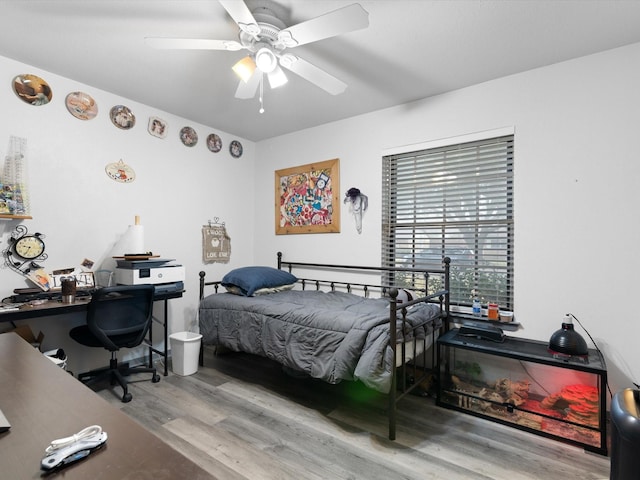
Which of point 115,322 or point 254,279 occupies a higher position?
point 254,279

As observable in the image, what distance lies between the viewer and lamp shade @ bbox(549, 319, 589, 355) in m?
1.97

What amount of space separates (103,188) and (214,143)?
1.29 metres

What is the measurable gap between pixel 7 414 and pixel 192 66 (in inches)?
91.0

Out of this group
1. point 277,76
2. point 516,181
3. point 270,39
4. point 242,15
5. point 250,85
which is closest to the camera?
point 242,15

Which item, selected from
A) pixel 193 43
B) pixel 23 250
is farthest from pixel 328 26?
pixel 23 250

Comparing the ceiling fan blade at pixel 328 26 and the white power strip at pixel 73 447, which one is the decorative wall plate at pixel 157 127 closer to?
the ceiling fan blade at pixel 328 26

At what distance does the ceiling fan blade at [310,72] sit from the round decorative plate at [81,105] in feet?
6.12

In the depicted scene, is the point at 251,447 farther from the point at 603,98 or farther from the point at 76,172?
the point at 603,98

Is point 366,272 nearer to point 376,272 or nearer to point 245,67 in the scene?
point 376,272

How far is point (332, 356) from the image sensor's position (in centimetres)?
212

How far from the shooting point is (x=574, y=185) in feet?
7.40

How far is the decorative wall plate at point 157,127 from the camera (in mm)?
3139

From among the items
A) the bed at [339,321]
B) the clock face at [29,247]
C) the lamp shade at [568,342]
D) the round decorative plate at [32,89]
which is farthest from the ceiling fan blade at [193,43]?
the lamp shade at [568,342]

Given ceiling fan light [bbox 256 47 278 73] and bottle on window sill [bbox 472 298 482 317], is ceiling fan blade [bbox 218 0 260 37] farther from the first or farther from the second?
bottle on window sill [bbox 472 298 482 317]
